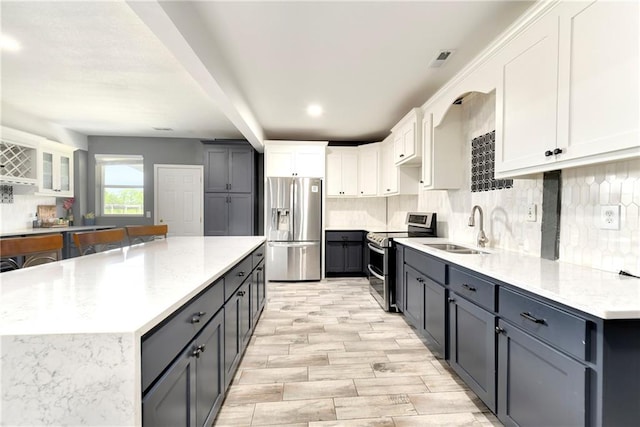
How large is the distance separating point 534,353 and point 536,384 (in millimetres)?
129

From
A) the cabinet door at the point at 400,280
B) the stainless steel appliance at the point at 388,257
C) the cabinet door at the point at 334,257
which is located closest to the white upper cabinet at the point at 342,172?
the cabinet door at the point at 334,257

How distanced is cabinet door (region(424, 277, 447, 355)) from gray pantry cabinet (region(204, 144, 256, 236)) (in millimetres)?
3457

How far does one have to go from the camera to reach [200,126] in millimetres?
4742

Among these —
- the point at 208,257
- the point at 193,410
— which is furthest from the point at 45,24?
the point at 193,410

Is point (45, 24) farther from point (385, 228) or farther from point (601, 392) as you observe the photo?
point (385, 228)

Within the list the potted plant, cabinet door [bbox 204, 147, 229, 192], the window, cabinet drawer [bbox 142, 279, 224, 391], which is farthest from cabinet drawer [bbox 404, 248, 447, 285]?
the potted plant

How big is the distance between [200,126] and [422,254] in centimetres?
414

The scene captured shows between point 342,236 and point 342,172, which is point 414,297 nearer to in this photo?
point 342,236

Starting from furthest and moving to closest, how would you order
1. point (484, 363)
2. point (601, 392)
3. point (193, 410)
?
point (484, 363) < point (193, 410) < point (601, 392)

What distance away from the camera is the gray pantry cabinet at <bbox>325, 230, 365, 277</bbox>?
494cm

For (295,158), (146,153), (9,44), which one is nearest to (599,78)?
(295,158)

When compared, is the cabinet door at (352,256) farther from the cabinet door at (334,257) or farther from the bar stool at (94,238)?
the bar stool at (94,238)

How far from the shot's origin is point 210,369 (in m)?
1.40

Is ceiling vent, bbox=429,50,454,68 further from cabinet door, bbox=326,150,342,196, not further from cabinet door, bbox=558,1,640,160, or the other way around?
cabinet door, bbox=326,150,342,196
